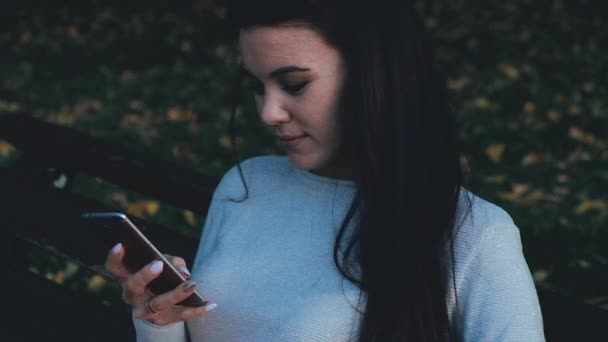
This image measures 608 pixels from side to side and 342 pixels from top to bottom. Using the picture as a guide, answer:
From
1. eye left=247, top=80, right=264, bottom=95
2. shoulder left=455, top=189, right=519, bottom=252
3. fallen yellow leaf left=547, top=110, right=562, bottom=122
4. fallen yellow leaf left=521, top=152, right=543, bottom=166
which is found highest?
eye left=247, top=80, right=264, bottom=95

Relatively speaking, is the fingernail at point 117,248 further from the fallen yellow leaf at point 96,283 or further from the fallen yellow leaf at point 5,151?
the fallen yellow leaf at point 5,151

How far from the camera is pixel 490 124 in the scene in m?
5.20

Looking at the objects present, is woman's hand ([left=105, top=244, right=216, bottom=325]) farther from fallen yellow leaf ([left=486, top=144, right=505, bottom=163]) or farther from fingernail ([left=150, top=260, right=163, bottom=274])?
fallen yellow leaf ([left=486, top=144, right=505, bottom=163])

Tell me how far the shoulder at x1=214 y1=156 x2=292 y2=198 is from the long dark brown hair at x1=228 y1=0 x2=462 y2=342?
30 centimetres

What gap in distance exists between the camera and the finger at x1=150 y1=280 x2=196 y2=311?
64.2 inches

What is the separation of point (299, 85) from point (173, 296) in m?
0.53

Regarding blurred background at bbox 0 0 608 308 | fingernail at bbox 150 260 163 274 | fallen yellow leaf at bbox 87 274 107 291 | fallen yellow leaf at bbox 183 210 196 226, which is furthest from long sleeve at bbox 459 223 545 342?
fallen yellow leaf at bbox 183 210 196 226

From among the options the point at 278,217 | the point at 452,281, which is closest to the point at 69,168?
the point at 278,217

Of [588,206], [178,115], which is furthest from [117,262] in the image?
[178,115]

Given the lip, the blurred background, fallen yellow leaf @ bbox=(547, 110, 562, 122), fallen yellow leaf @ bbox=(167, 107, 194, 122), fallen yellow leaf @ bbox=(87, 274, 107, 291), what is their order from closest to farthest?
the lip
fallen yellow leaf @ bbox=(87, 274, 107, 291)
the blurred background
fallen yellow leaf @ bbox=(547, 110, 562, 122)
fallen yellow leaf @ bbox=(167, 107, 194, 122)

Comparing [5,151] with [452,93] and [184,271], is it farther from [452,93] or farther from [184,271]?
[184,271]

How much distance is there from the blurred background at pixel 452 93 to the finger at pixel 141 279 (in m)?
0.65

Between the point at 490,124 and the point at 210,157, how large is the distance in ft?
5.98

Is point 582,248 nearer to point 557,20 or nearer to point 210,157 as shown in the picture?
point 210,157
